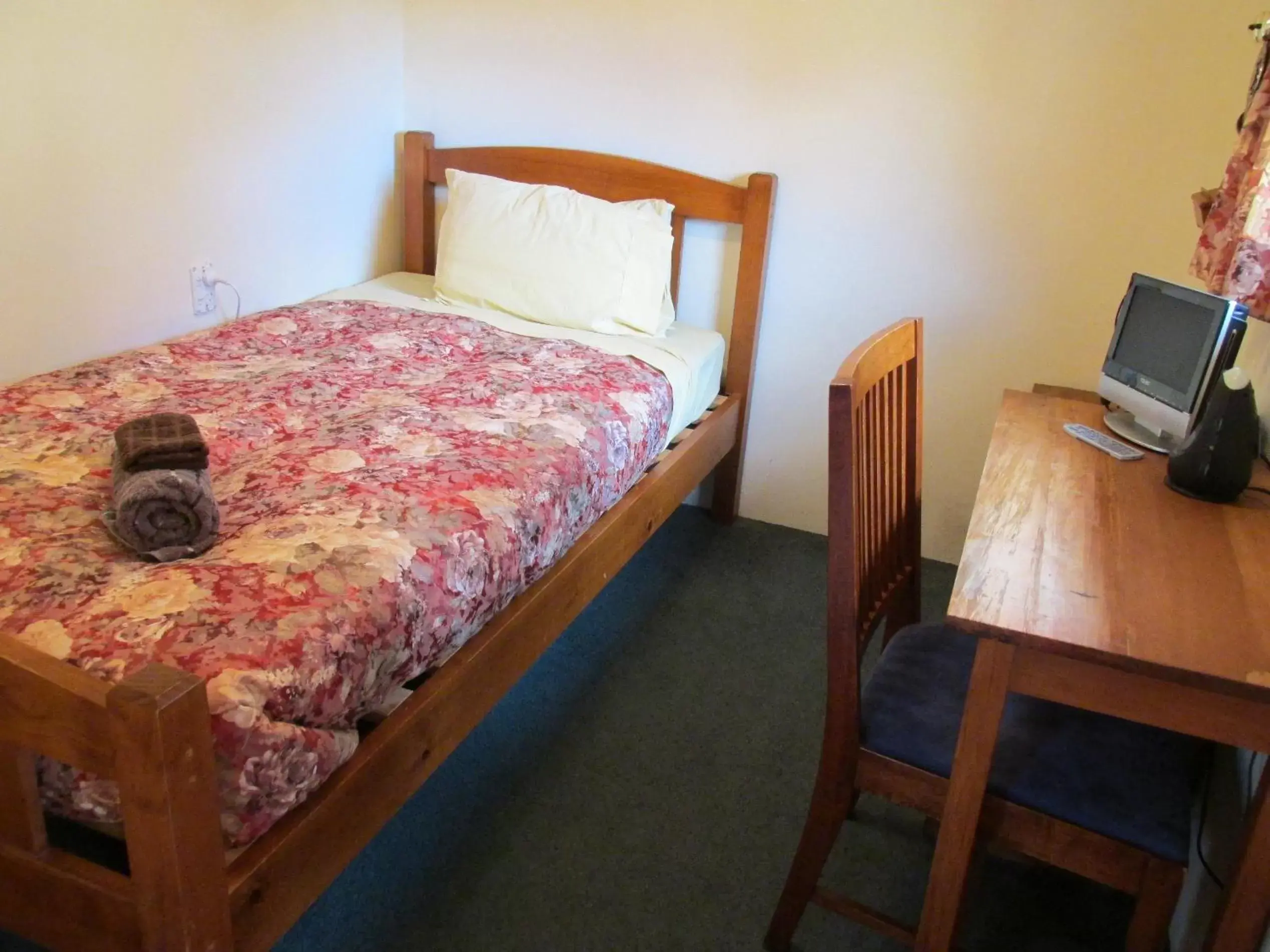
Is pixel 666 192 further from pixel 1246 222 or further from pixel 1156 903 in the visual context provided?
pixel 1156 903

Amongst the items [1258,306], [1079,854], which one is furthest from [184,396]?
[1258,306]

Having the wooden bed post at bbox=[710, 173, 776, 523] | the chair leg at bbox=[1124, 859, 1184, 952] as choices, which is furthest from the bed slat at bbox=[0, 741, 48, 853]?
the wooden bed post at bbox=[710, 173, 776, 523]

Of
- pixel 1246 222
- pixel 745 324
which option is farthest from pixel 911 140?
pixel 1246 222

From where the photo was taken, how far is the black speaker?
139 centimetres

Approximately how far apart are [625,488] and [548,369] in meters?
0.36

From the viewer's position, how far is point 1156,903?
3.76ft

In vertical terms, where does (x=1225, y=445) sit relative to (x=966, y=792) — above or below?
above

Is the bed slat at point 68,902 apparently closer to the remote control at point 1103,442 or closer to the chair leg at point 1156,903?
the chair leg at point 1156,903

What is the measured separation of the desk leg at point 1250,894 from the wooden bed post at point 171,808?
1105 mm

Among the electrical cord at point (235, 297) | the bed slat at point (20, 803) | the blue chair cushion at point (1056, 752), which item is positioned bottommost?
the blue chair cushion at point (1056, 752)

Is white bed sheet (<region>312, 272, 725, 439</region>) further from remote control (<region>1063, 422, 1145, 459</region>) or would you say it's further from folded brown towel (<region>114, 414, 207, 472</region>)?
folded brown towel (<region>114, 414, 207, 472</region>)

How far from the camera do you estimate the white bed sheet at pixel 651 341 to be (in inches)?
89.7

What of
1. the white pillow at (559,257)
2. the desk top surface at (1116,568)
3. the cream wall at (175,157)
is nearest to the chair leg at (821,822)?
the desk top surface at (1116,568)

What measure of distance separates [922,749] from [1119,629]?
33 centimetres
